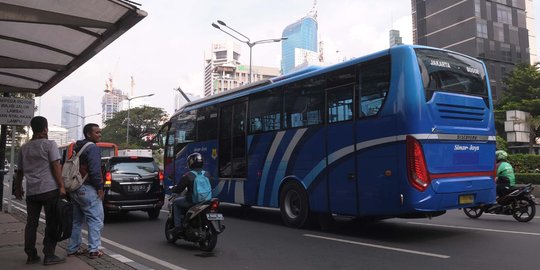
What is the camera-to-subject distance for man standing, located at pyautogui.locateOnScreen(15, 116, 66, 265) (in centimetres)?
616

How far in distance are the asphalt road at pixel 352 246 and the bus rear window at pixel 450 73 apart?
8.52ft

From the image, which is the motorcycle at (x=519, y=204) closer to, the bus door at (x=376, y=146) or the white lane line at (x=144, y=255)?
the bus door at (x=376, y=146)

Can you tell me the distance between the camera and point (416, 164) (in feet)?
24.8

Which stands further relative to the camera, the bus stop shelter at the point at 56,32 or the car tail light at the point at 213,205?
the car tail light at the point at 213,205

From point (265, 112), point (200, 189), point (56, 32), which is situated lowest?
point (200, 189)

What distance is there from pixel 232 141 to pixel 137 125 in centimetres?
6391

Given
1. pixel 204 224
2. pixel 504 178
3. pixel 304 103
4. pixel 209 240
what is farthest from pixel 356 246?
pixel 504 178

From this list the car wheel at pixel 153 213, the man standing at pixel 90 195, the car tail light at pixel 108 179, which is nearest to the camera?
the man standing at pixel 90 195

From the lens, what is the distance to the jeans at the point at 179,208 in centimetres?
793

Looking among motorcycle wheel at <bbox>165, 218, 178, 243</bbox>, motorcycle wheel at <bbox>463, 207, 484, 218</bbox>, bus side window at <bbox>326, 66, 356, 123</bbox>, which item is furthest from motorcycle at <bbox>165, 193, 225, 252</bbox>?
motorcycle wheel at <bbox>463, 207, 484, 218</bbox>

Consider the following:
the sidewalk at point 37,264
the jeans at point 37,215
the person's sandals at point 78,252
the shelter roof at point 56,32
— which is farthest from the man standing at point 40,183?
the shelter roof at point 56,32

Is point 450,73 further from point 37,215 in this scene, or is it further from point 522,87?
point 522,87

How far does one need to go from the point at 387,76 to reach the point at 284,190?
378 cm

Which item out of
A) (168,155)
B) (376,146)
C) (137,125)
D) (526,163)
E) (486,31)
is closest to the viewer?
(376,146)
